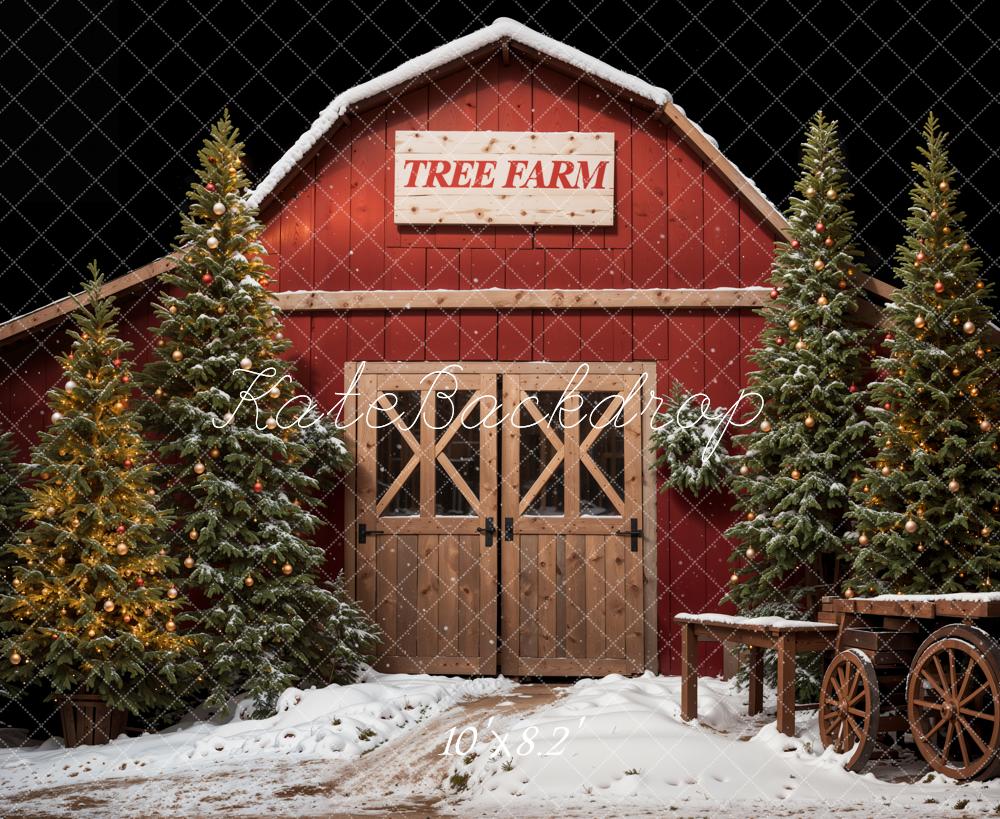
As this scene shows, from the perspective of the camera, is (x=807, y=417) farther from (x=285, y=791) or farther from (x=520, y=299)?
(x=285, y=791)

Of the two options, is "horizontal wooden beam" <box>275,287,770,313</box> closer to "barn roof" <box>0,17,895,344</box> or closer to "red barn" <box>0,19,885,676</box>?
"red barn" <box>0,19,885,676</box>

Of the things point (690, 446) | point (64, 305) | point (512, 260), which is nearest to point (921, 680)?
point (690, 446)

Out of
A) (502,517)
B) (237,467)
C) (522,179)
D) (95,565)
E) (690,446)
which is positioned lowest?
(95,565)

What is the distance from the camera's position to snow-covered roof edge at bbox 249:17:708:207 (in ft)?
34.9

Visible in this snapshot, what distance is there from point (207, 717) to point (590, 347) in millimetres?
4562

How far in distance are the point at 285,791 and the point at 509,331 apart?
5.03 meters

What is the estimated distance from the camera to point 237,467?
31.4 feet

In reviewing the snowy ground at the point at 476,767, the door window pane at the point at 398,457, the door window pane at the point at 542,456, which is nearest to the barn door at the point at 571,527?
the door window pane at the point at 542,456

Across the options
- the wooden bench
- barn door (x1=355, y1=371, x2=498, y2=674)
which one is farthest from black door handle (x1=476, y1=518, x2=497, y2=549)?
the wooden bench

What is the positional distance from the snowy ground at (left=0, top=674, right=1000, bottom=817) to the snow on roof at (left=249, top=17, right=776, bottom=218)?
15.6ft

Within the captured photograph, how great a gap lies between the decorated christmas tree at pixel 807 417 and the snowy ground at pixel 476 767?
4.07ft

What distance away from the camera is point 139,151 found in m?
15.9

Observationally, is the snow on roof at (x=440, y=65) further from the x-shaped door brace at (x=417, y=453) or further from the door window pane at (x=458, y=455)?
the door window pane at (x=458, y=455)

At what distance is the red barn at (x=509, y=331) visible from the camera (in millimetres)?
10391
